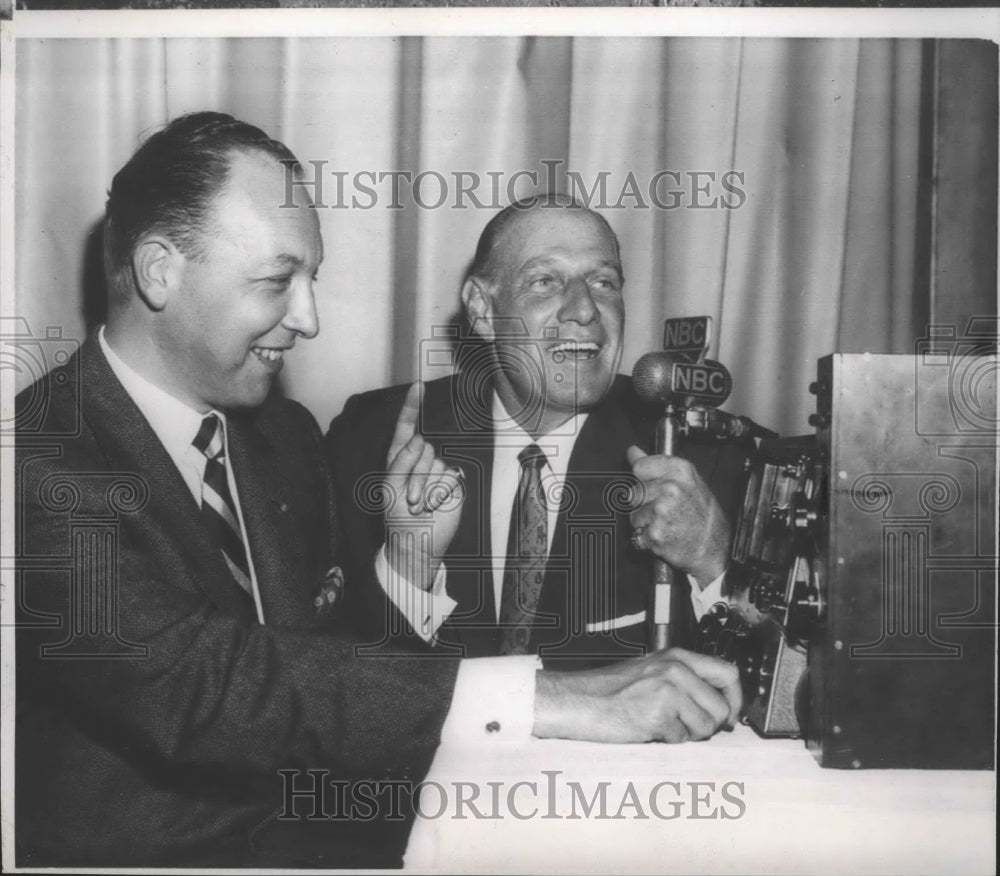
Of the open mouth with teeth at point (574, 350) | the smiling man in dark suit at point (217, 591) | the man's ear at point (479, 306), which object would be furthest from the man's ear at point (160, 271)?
the open mouth with teeth at point (574, 350)

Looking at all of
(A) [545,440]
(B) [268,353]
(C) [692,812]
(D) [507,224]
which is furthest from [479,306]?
(C) [692,812]

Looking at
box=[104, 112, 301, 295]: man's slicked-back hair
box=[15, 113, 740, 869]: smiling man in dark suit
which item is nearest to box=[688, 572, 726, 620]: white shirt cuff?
box=[15, 113, 740, 869]: smiling man in dark suit

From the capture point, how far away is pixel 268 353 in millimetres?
1537

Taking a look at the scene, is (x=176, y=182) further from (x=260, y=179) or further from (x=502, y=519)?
(x=502, y=519)

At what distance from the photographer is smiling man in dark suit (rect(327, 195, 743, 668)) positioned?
4.96ft

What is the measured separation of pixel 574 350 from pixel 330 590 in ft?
1.82

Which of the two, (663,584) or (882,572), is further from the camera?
(663,584)

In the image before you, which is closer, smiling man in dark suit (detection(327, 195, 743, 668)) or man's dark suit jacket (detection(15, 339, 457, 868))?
man's dark suit jacket (detection(15, 339, 457, 868))

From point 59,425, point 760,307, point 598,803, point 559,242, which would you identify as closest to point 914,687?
point 598,803

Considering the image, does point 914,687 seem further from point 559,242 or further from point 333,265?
point 333,265

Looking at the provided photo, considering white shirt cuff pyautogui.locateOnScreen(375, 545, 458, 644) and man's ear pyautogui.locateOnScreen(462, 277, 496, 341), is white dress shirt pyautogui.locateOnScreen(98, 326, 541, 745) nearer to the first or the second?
white shirt cuff pyautogui.locateOnScreen(375, 545, 458, 644)

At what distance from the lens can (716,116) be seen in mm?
1568

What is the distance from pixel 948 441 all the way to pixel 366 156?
0.99m

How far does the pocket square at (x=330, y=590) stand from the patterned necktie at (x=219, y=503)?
11 centimetres
